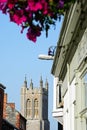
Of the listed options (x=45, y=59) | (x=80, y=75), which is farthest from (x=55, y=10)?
(x=45, y=59)

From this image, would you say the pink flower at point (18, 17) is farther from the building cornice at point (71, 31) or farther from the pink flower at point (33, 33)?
the building cornice at point (71, 31)

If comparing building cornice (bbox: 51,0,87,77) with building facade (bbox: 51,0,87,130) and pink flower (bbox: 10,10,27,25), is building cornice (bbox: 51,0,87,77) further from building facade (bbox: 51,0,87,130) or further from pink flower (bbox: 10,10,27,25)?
pink flower (bbox: 10,10,27,25)

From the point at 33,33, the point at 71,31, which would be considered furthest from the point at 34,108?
the point at 33,33

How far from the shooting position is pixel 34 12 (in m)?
3.31

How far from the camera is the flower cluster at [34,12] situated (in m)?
3.23

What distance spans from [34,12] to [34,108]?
146665 mm

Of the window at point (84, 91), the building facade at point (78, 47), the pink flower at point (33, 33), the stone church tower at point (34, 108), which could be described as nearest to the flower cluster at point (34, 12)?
the pink flower at point (33, 33)

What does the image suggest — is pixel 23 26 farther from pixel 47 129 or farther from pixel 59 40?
pixel 47 129

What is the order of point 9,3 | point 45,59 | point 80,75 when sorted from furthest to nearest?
point 45,59, point 80,75, point 9,3

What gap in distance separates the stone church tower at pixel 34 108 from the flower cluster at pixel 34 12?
144782 mm

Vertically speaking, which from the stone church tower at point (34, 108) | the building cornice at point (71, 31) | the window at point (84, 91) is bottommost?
the window at point (84, 91)

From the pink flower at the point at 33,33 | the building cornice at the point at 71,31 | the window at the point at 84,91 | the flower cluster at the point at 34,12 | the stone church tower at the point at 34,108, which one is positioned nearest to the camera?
the flower cluster at the point at 34,12

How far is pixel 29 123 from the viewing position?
149 meters

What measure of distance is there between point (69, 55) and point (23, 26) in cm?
524
